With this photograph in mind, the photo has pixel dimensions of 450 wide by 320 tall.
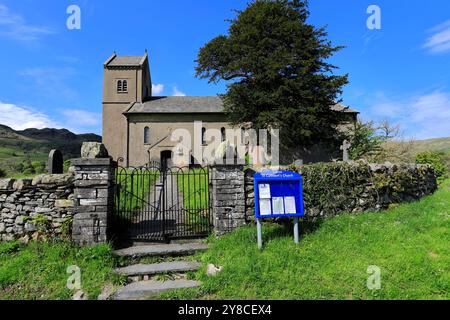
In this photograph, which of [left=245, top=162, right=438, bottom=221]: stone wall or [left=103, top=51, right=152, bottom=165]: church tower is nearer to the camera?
[left=245, top=162, right=438, bottom=221]: stone wall

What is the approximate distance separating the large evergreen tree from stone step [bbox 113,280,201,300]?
1620cm

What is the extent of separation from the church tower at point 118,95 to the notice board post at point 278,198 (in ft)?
89.1

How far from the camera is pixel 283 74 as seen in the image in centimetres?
2092

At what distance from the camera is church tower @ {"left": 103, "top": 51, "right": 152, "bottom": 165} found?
30.1 meters

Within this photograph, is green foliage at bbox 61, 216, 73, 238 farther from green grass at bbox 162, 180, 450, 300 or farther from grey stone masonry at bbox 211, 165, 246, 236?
grey stone masonry at bbox 211, 165, 246, 236

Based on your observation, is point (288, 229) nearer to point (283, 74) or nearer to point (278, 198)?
point (278, 198)

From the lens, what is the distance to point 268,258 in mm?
4746

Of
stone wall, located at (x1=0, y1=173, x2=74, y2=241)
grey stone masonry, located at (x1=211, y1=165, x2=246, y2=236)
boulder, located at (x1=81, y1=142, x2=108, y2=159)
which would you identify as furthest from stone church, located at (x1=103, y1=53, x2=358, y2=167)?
grey stone masonry, located at (x1=211, y1=165, x2=246, y2=236)

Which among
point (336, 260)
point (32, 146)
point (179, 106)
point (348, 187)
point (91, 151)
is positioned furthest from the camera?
point (32, 146)

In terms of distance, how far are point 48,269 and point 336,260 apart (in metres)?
5.07

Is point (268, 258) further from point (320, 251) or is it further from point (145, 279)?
point (145, 279)

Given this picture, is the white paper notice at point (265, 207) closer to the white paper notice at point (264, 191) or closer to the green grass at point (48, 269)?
the white paper notice at point (264, 191)

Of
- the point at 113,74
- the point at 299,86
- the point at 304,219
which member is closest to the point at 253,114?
the point at 299,86

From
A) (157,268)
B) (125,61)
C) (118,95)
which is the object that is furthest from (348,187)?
(125,61)
